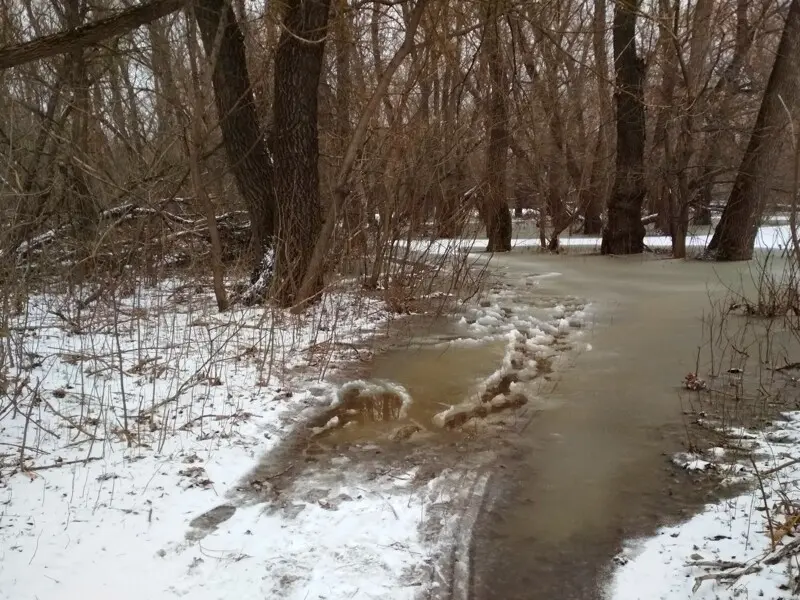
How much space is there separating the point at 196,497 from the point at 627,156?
12.9 m

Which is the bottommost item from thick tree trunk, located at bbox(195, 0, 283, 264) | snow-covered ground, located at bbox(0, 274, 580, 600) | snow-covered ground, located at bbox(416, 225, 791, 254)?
snow-covered ground, located at bbox(0, 274, 580, 600)

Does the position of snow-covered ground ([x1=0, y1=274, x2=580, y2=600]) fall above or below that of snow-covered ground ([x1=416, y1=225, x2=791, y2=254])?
below

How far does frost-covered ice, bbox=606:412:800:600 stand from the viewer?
2.65m

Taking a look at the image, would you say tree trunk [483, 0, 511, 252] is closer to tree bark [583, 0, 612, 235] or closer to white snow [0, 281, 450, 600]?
tree bark [583, 0, 612, 235]

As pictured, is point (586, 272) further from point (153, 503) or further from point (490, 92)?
point (153, 503)

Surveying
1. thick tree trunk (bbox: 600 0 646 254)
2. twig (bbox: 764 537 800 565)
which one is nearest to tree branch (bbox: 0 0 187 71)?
twig (bbox: 764 537 800 565)

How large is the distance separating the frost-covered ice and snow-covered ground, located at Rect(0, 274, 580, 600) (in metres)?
0.88

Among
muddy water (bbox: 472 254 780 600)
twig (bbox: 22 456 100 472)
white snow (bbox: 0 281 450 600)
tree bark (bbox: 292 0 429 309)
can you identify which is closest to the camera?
white snow (bbox: 0 281 450 600)

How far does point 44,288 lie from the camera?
720cm

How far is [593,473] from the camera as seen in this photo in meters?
3.96

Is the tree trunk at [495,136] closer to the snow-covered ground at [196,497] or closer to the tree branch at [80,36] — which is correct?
the tree branch at [80,36]

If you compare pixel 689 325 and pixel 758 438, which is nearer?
pixel 758 438

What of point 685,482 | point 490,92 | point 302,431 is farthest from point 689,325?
point 490,92

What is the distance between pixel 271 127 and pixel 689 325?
5.89 metres
